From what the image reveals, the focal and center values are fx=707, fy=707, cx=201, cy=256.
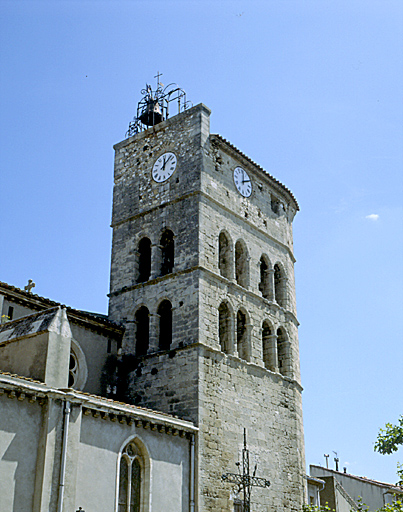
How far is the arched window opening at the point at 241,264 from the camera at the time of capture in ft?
84.1

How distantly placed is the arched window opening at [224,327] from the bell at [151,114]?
9.17 m

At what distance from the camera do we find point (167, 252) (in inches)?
1002

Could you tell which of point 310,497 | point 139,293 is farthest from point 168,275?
point 310,497

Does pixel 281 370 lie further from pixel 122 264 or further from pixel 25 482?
pixel 25 482

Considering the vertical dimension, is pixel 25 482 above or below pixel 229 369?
below

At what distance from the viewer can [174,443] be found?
20.1 metres

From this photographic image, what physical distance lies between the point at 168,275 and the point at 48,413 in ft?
27.7

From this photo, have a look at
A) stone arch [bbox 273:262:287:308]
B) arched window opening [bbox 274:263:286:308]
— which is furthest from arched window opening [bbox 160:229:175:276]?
arched window opening [bbox 274:263:286:308]

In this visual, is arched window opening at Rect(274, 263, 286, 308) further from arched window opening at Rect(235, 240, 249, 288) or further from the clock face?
the clock face

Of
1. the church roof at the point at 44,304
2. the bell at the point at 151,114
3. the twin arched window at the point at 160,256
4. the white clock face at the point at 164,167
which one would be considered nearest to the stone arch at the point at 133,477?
the church roof at the point at 44,304

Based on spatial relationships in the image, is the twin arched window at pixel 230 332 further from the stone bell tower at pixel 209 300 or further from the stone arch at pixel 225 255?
the stone arch at pixel 225 255

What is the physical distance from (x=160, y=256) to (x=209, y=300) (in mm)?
2883

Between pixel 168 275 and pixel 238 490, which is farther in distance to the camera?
pixel 168 275

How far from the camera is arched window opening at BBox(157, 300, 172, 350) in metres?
24.2
